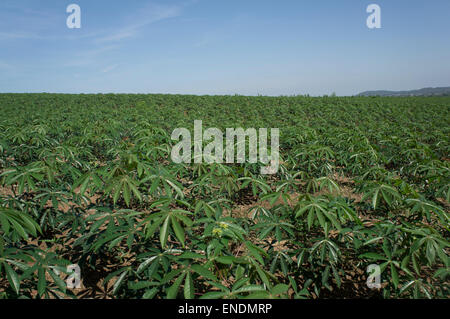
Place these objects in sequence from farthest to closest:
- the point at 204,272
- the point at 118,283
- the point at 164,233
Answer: the point at 118,283, the point at 164,233, the point at 204,272

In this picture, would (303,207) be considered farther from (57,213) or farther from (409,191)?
(57,213)

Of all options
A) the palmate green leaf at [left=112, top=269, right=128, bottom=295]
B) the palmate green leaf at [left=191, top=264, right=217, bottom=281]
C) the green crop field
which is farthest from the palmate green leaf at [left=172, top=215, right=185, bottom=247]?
the palmate green leaf at [left=112, top=269, right=128, bottom=295]

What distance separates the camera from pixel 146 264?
116 cm

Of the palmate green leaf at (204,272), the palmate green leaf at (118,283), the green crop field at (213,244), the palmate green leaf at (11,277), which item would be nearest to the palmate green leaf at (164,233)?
the green crop field at (213,244)

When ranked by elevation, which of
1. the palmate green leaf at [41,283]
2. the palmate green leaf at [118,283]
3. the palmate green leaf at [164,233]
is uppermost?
the palmate green leaf at [164,233]

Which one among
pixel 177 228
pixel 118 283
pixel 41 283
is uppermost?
pixel 177 228

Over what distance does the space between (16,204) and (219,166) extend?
1.75 m

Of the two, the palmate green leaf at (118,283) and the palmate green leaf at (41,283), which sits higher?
the palmate green leaf at (41,283)

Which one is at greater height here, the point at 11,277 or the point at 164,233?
the point at 164,233

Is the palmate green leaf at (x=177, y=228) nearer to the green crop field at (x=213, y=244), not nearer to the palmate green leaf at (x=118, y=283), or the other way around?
the green crop field at (x=213, y=244)

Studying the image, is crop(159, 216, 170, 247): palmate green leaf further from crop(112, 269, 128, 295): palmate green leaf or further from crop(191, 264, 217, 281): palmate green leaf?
crop(112, 269, 128, 295): palmate green leaf

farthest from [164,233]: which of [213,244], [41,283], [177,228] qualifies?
[41,283]

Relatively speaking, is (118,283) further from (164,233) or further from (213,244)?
(213,244)
